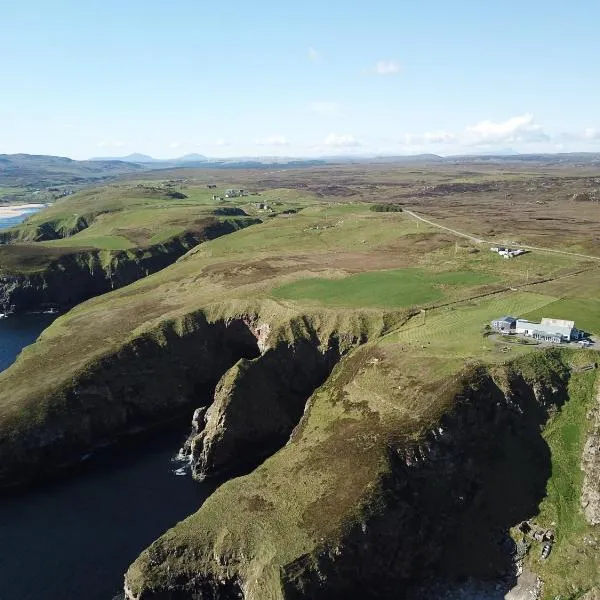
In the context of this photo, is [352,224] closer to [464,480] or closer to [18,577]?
[464,480]

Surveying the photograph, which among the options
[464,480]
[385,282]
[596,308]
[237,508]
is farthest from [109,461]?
[596,308]

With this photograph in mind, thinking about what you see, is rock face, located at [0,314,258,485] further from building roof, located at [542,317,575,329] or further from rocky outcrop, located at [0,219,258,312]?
rocky outcrop, located at [0,219,258,312]

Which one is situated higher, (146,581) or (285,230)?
(285,230)

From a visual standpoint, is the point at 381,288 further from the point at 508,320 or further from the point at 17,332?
the point at 17,332

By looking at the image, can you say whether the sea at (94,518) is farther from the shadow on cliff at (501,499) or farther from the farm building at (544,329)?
the farm building at (544,329)

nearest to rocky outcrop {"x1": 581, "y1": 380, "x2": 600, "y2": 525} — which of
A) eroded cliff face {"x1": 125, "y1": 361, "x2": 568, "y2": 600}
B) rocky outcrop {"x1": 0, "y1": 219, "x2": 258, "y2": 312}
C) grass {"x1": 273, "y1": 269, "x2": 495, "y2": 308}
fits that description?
eroded cliff face {"x1": 125, "y1": 361, "x2": 568, "y2": 600}
